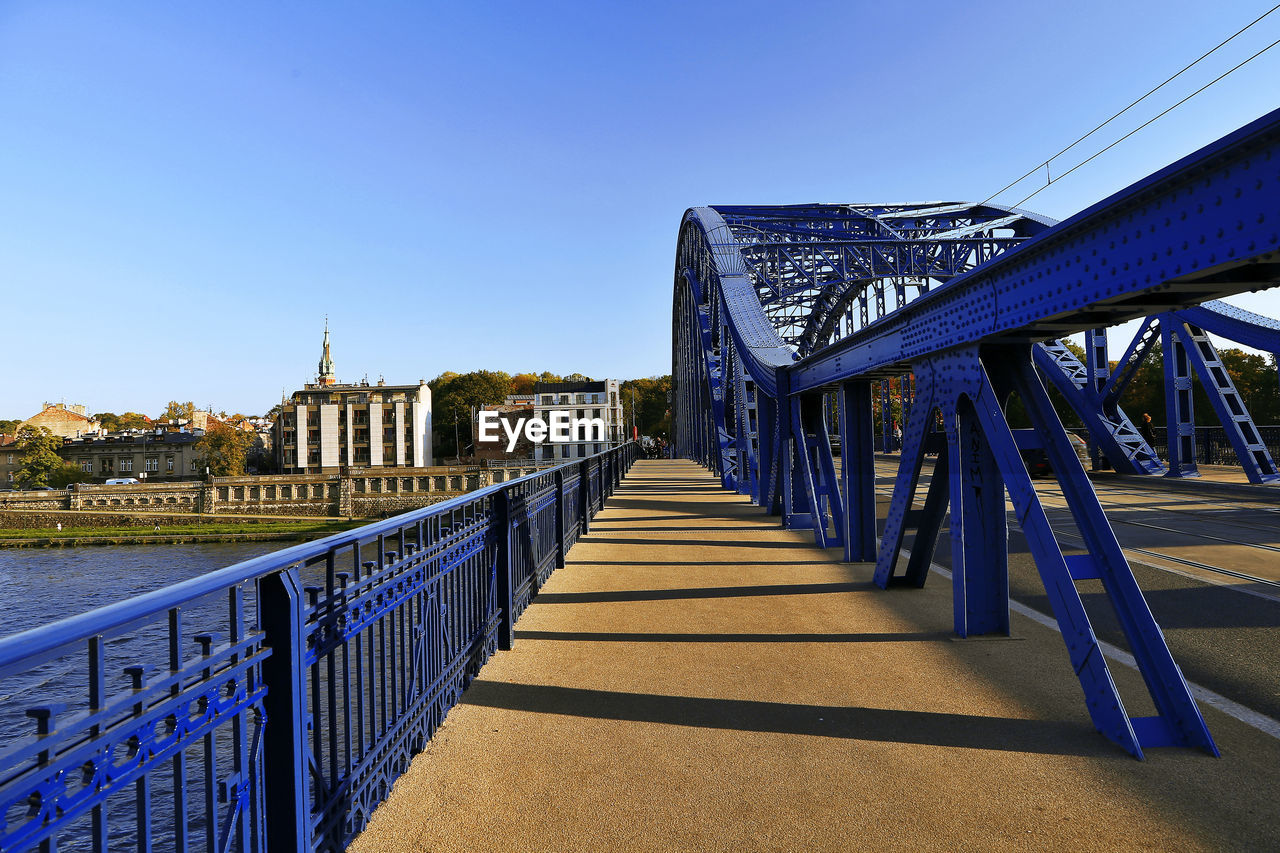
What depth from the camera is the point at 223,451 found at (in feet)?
290

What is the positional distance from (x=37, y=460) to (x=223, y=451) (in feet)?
61.7

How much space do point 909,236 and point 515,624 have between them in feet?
88.0

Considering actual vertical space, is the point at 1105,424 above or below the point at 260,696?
above

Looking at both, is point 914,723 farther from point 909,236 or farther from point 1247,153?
point 909,236

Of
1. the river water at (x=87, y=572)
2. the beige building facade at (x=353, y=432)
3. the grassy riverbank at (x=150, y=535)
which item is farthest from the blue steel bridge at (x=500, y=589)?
the beige building facade at (x=353, y=432)

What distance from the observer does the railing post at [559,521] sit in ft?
28.2

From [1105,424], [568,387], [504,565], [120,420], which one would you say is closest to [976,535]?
[504,565]

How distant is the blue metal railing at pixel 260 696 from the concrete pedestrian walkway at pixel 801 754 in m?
0.31

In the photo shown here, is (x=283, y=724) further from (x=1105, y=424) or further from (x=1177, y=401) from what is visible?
(x=1105, y=424)

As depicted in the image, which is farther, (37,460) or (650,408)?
(650,408)

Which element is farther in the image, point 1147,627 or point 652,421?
point 652,421

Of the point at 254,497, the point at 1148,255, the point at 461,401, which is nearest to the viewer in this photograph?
the point at 1148,255

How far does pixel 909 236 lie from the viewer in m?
28.4

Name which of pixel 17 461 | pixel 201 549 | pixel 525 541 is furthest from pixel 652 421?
pixel 525 541
